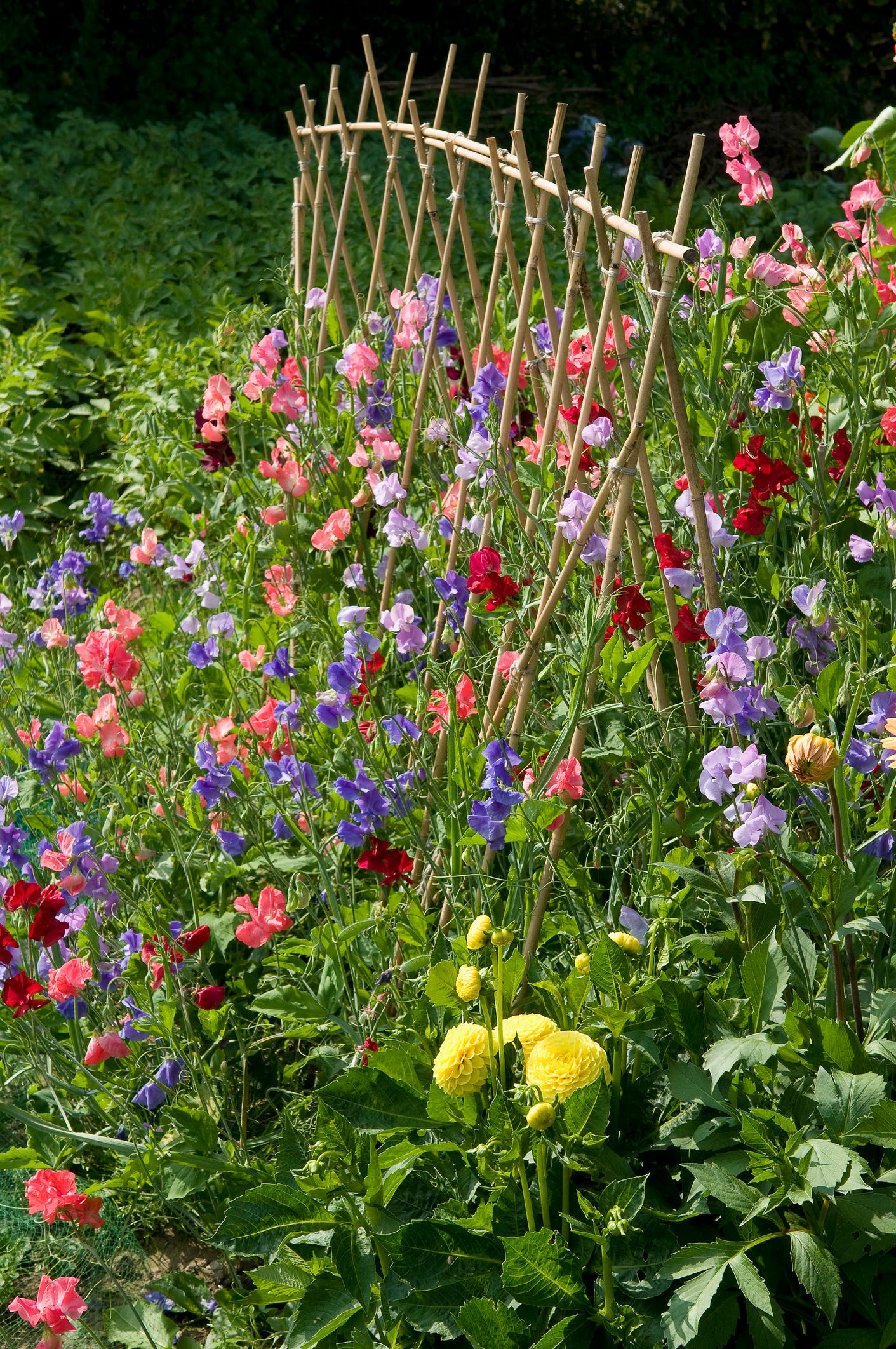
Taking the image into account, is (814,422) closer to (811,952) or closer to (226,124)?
(811,952)

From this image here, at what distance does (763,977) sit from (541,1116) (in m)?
0.29

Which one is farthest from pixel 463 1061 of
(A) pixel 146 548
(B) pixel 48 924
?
(A) pixel 146 548

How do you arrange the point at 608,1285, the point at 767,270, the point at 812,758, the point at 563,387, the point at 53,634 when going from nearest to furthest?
1. the point at 812,758
2. the point at 608,1285
3. the point at 563,387
4. the point at 767,270
5. the point at 53,634

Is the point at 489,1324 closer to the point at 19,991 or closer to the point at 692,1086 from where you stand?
the point at 692,1086

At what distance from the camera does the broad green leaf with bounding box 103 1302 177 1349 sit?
4.80 feet

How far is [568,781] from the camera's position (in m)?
1.44

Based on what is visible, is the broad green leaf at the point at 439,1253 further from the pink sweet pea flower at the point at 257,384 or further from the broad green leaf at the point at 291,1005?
the pink sweet pea flower at the point at 257,384

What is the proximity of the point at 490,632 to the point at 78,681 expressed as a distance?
4.11ft

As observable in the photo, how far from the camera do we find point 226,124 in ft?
22.0

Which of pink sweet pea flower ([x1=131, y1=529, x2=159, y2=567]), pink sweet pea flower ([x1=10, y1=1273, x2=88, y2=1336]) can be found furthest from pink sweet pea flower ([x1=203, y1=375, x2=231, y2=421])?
pink sweet pea flower ([x1=10, y1=1273, x2=88, y2=1336])

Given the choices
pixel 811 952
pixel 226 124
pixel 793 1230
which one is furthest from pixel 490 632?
pixel 226 124

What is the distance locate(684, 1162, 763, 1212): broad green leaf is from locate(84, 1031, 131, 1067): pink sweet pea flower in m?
0.74

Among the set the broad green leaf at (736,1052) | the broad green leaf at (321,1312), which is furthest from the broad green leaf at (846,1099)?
the broad green leaf at (321,1312)

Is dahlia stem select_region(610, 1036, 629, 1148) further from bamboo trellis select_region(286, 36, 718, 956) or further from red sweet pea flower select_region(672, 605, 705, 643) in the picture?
red sweet pea flower select_region(672, 605, 705, 643)
